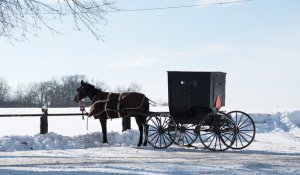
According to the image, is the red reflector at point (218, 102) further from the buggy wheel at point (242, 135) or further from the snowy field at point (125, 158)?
the snowy field at point (125, 158)

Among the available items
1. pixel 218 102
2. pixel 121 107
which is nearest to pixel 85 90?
pixel 121 107

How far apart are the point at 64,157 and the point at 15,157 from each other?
1271 millimetres

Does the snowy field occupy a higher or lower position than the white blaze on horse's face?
lower

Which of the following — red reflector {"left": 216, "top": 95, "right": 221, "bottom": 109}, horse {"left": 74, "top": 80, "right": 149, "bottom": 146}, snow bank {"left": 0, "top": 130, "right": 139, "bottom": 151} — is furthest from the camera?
horse {"left": 74, "top": 80, "right": 149, "bottom": 146}

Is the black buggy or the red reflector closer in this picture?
the black buggy

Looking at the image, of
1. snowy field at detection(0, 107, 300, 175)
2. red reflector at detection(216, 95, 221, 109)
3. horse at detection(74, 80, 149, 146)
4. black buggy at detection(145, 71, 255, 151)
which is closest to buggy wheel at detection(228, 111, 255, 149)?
black buggy at detection(145, 71, 255, 151)

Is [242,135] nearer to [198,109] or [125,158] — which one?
[198,109]

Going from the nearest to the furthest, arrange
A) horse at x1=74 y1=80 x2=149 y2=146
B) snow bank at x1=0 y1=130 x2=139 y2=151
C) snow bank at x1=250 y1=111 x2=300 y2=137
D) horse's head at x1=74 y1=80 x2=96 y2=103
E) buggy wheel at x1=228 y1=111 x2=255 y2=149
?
buggy wheel at x1=228 y1=111 x2=255 y2=149 < snow bank at x1=0 y1=130 x2=139 y2=151 < horse at x1=74 y1=80 x2=149 y2=146 < horse's head at x1=74 y1=80 x2=96 y2=103 < snow bank at x1=250 y1=111 x2=300 y2=137

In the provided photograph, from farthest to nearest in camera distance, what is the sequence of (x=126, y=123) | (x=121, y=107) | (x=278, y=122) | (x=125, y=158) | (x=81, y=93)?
1. (x=278, y=122)
2. (x=126, y=123)
3. (x=81, y=93)
4. (x=121, y=107)
5. (x=125, y=158)

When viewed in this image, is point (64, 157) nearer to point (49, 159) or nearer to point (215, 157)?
point (49, 159)

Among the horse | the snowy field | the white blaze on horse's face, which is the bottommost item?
the snowy field

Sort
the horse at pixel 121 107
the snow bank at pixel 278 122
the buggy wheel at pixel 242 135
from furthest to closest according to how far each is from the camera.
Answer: the snow bank at pixel 278 122
the horse at pixel 121 107
the buggy wheel at pixel 242 135

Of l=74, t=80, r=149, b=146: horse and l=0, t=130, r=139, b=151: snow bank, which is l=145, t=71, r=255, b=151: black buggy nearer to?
l=74, t=80, r=149, b=146: horse

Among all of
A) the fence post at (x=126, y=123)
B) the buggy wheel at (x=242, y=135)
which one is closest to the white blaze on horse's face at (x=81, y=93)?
the fence post at (x=126, y=123)
